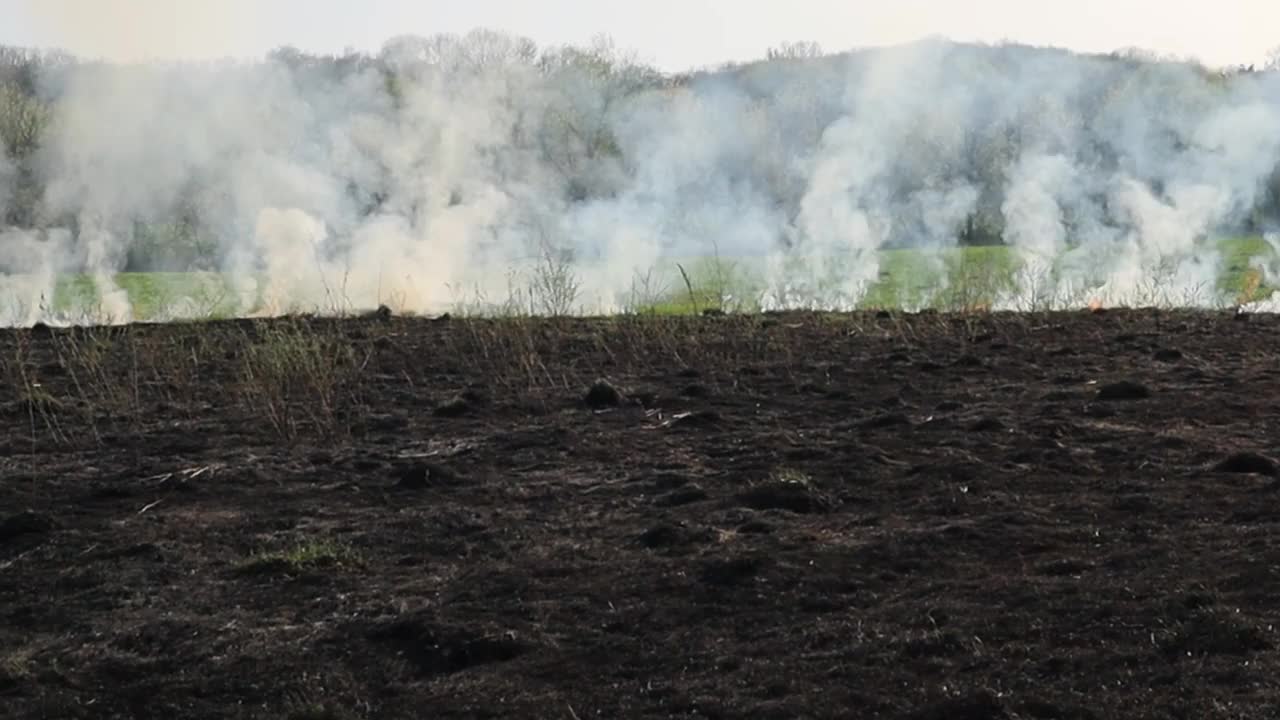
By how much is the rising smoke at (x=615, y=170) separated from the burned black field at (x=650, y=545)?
15585 millimetres

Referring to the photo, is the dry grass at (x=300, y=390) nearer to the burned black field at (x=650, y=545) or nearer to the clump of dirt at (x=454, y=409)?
the burned black field at (x=650, y=545)

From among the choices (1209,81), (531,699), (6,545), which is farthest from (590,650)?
(1209,81)

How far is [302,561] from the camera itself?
703cm

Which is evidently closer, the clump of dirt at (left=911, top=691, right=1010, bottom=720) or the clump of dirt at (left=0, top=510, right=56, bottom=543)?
the clump of dirt at (left=911, top=691, right=1010, bottom=720)

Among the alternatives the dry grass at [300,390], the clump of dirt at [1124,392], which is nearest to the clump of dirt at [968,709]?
the dry grass at [300,390]

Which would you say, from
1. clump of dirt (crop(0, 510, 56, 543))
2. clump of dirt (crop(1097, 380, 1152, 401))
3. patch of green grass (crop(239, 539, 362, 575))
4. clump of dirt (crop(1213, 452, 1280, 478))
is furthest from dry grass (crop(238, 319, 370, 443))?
clump of dirt (crop(1213, 452, 1280, 478))

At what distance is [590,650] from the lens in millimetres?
5570

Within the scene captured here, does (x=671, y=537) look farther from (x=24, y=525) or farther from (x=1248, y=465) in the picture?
(x=24, y=525)

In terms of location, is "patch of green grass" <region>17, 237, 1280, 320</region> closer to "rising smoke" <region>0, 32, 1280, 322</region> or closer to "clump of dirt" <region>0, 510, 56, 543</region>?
"rising smoke" <region>0, 32, 1280, 322</region>

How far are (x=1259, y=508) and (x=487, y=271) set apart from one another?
2369 centimetres

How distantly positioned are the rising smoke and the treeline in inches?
2.5

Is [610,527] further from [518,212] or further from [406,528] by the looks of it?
[518,212]

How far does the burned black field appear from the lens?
512 centimetres

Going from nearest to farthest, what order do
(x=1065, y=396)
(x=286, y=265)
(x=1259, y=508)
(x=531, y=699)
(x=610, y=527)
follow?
1. (x=531, y=699)
2. (x=1259, y=508)
3. (x=610, y=527)
4. (x=1065, y=396)
5. (x=286, y=265)
